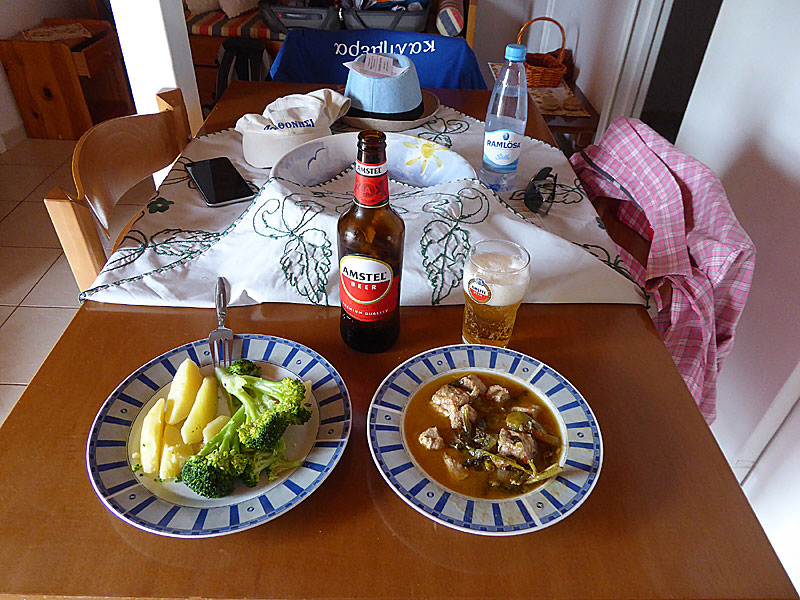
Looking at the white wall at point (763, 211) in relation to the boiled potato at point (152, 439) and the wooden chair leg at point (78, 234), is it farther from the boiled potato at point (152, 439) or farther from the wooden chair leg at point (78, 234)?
the wooden chair leg at point (78, 234)

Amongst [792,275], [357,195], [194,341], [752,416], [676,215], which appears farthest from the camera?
[752,416]

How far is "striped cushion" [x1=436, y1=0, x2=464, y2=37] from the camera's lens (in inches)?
128

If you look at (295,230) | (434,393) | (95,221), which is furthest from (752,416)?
(95,221)

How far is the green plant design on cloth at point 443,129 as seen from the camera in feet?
4.26

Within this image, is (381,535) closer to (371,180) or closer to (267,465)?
(267,465)

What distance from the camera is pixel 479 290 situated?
0.75 metres

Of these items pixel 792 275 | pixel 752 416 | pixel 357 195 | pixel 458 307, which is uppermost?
pixel 357 195

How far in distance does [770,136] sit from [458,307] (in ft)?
3.34

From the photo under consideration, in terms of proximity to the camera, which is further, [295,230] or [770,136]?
[770,136]

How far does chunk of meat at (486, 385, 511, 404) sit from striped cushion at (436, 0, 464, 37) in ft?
10.2

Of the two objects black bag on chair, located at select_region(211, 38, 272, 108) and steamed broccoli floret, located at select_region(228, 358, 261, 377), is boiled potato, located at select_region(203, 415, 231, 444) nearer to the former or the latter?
steamed broccoli floret, located at select_region(228, 358, 261, 377)

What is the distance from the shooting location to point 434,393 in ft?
2.22

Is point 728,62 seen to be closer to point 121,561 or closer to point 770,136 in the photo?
point 770,136

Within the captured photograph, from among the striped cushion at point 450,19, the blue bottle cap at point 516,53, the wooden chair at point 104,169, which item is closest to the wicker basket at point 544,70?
the striped cushion at point 450,19
